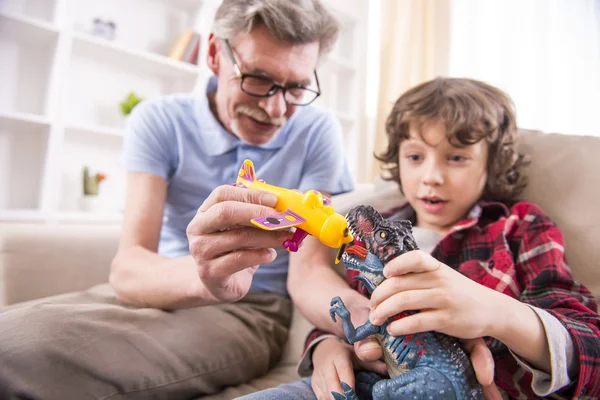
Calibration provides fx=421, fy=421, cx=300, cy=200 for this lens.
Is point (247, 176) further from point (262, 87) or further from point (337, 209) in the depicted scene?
point (337, 209)

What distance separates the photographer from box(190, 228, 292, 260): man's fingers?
488mm

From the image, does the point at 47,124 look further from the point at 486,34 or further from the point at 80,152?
the point at 486,34

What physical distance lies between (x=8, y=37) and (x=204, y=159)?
1.28 m

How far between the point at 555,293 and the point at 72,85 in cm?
182

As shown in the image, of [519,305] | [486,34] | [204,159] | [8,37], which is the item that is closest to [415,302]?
[519,305]

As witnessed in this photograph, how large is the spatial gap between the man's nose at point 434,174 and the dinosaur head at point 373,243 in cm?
26

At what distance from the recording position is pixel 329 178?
940mm

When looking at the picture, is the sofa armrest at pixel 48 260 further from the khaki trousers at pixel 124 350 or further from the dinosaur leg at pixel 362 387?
the dinosaur leg at pixel 362 387

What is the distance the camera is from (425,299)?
1.40ft

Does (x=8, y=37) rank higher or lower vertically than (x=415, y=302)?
higher

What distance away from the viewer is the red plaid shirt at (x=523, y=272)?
53cm

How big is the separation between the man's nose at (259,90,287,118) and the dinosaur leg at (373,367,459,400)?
45 centimetres

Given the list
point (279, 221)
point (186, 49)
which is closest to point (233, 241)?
point (279, 221)

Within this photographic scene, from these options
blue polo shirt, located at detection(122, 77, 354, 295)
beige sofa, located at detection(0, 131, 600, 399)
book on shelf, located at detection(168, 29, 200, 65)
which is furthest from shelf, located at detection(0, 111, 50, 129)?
blue polo shirt, located at detection(122, 77, 354, 295)
